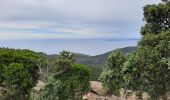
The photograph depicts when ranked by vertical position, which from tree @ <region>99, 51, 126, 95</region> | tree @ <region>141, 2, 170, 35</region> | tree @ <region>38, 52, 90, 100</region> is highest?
tree @ <region>141, 2, 170, 35</region>

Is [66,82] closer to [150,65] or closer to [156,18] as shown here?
[156,18]

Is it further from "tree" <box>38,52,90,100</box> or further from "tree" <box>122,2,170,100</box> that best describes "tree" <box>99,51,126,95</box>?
"tree" <box>38,52,90,100</box>

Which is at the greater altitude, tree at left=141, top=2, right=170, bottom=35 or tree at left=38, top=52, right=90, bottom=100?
tree at left=141, top=2, right=170, bottom=35

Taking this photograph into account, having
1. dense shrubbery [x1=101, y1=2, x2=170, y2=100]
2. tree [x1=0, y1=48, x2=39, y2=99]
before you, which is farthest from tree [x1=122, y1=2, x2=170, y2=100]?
tree [x1=0, y1=48, x2=39, y2=99]

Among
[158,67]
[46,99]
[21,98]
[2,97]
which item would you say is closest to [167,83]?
[158,67]

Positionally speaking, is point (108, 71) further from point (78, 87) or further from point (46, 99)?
point (78, 87)

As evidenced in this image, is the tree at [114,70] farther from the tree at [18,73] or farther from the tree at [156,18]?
the tree at [18,73]

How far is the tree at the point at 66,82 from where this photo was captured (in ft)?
145

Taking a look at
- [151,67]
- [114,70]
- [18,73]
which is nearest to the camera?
[151,67]

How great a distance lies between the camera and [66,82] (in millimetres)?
48656

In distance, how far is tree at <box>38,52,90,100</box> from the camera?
145 feet

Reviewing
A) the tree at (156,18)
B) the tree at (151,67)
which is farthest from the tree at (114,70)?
the tree at (156,18)

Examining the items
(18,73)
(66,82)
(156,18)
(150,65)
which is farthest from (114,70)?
(18,73)

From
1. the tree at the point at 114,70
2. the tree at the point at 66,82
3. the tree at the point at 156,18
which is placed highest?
the tree at the point at 156,18
